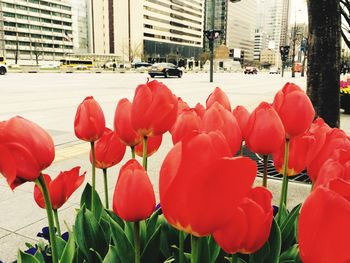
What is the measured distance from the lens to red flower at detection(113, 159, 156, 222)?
0.74 m

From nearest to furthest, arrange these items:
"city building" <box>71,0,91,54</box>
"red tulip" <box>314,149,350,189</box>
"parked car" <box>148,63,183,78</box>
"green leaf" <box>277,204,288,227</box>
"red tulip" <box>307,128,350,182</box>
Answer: "red tulip" <box>314,149,350,189</box>
"red tulip" <box>307,128,350,182</box>
"green leaf" <box>277,204,288,227</box>
"parked car" <box>148,63,183,78</box>
"city building" <box>71,0,91,54</box>

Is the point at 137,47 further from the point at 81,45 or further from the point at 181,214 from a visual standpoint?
the point at 181,214

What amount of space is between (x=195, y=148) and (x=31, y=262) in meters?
0.70

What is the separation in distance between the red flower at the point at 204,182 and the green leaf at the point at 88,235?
2.14 ft

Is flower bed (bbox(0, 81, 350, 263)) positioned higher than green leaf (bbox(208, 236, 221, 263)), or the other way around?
flower bed (bbox(0, 81, 350, 263))

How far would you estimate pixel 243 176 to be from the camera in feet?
1.90

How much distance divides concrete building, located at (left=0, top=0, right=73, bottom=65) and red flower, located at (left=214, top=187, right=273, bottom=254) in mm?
102782

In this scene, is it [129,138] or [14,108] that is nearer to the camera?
[129,138]

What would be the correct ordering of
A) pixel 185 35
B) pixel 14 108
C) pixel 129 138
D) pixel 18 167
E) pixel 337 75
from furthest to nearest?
1. pixel 185 35
2. pixel 14 108
3. pixel 337 75
4. pixel 129 138
5. pixel 18 167

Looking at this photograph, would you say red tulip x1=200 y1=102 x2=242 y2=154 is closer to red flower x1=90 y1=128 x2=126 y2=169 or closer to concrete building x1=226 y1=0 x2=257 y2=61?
red flower x1=90 y1=128 x2=126 y2=169

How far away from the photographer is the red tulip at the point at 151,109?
1018mm

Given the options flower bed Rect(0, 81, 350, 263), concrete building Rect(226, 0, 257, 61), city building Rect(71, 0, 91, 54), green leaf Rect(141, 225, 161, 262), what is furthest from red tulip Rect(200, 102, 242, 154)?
concrete building Rect(226, 0, 257, 61)

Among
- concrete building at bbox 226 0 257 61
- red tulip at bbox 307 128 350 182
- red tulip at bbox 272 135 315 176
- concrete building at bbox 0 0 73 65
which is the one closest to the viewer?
red tulip at bbox 307 128 350 182

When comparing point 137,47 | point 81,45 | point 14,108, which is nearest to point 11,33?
point 81,45
